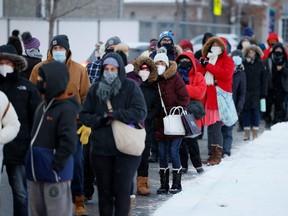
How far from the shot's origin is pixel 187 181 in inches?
449

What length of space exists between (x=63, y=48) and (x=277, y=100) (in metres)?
10.6

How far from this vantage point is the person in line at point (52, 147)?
271 inches

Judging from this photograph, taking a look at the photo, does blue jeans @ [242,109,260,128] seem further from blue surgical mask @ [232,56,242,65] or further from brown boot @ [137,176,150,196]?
brown boot @ [137,176,150,196]

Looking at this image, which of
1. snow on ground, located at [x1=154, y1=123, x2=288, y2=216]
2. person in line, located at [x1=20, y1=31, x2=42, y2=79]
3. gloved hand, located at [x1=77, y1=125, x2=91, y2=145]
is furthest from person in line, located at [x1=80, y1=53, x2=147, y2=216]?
person in line, located at [x1=20, y1=31, x2=42, y2=79]

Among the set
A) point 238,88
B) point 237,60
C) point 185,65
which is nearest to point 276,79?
point 237,60

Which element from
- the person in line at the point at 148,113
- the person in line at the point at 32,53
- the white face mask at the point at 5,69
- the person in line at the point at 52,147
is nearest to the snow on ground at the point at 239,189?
the person in line at the point at 148,113

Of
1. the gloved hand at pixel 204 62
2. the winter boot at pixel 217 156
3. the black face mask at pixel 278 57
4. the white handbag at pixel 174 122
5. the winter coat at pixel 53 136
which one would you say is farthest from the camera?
the black face mask at pixel 278 57

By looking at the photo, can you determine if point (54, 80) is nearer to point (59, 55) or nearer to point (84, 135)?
point (59, 55)

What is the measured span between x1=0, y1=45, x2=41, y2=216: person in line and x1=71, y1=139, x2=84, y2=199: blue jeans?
1.01m

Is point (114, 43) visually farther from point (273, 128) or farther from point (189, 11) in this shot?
point (189, 11)

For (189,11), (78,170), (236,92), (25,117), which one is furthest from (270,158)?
(189,11)

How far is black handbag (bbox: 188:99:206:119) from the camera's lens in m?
11.7

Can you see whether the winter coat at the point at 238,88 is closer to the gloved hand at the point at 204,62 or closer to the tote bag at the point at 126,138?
the gloved hand at the point at 204,62

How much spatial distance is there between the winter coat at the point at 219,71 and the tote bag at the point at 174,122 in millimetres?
2312
